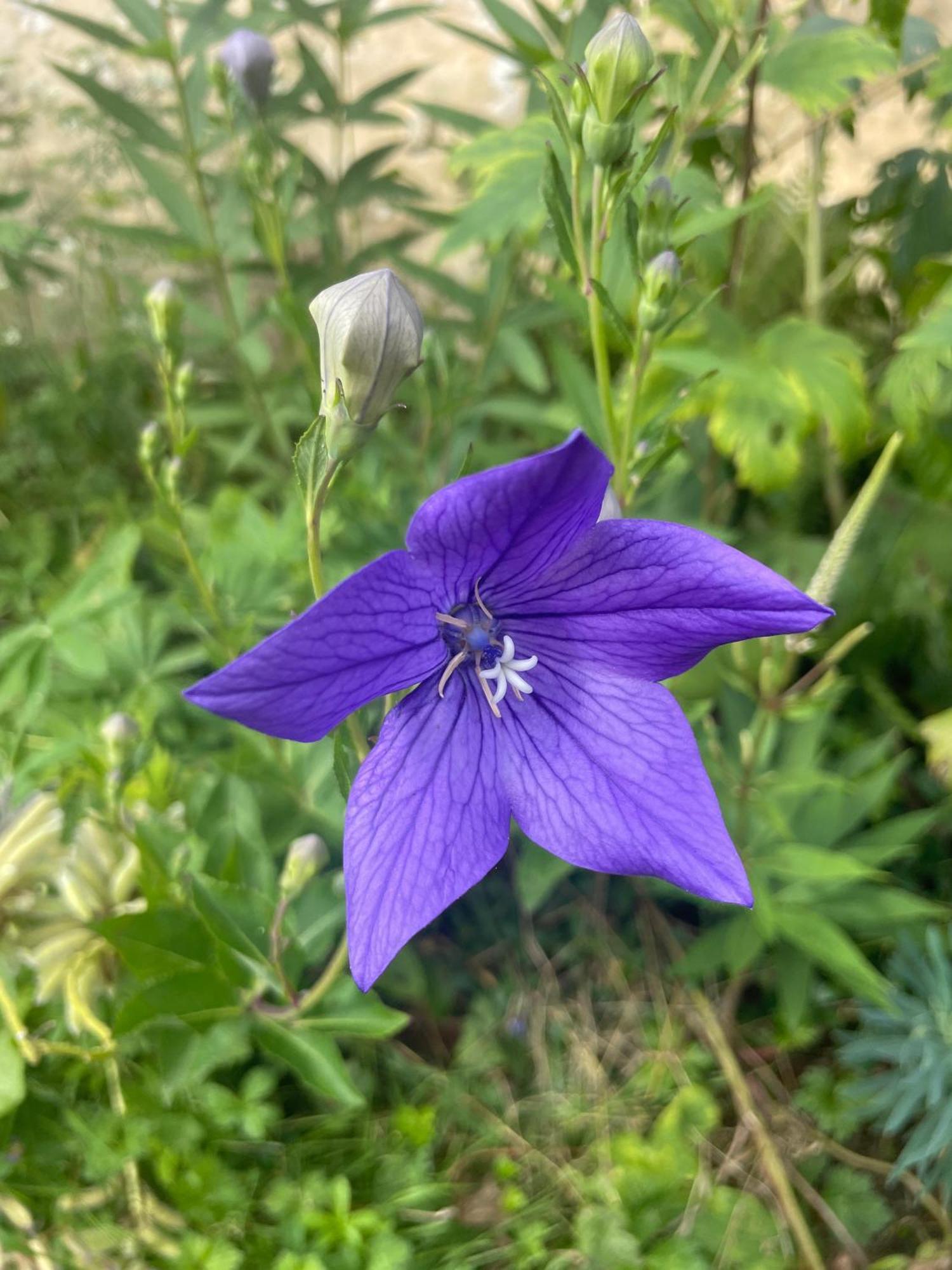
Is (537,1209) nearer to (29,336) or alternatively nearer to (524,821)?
(524,821)

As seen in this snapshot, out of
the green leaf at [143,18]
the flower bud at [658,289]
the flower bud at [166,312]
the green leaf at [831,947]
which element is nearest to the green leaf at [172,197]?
the green leaf at [143,18]

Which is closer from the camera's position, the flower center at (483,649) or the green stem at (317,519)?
the green stem at (317,519)

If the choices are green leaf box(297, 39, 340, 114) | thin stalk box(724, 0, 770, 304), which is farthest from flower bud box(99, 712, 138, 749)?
green leaf box(297, 39, 340, 114)

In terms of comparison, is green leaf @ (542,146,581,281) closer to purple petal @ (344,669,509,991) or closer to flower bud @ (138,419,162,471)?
purple petal @ (344,669,509,991)

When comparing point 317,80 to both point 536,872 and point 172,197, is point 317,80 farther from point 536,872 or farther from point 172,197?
point 536,872

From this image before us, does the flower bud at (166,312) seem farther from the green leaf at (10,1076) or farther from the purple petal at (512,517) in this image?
the green leaf at (10,1076)

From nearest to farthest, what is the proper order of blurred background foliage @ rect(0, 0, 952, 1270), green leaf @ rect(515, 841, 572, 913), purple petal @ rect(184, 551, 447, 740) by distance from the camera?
1. purple petal @ rect(184, 551, 447, 740)
2. blurred background foliage @ rect(0, 0, 952, 1270)
3. green leaf @ rect(515, 841, 572, 913)

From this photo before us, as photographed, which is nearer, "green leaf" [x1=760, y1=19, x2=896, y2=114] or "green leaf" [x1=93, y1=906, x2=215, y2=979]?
"green leaf" [x1=93, y1=906, x2=215, y2=979]

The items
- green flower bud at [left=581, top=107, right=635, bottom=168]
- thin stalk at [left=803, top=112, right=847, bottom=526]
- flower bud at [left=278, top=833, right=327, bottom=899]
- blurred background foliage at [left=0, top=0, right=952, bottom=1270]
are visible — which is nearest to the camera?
green flower bud at [left=581, top=107, right=635, bottom=168]
